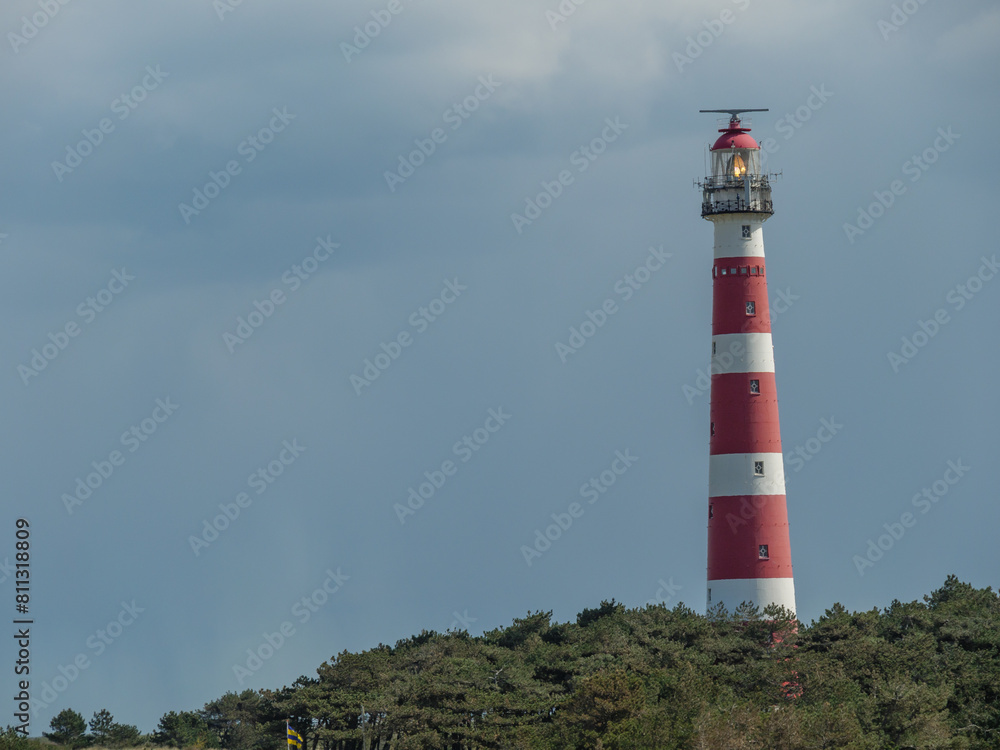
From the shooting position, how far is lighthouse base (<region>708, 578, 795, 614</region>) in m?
66.3

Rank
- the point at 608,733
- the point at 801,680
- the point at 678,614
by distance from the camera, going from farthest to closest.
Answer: the point at 678,614 → the point at 801,680 → the point at 608,733

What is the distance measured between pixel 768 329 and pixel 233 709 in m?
32.1

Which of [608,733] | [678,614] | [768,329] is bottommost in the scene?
[608,733]

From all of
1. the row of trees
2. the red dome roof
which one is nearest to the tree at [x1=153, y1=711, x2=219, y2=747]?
the row of trees

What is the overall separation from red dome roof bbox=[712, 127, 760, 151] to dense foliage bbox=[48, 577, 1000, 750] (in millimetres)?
18500

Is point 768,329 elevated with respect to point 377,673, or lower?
elevated

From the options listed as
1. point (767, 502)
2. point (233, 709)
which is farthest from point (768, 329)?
point (233, 709)

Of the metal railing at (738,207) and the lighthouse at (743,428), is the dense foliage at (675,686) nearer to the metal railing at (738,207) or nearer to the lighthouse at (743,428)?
the lighthouse at (743,428)

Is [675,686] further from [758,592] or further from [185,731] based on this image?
[185,731]

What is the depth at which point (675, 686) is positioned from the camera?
5684cm

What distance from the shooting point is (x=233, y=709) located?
81.8 m

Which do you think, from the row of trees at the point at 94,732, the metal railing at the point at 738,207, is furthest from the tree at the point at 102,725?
the metal railing at the point at 738,207

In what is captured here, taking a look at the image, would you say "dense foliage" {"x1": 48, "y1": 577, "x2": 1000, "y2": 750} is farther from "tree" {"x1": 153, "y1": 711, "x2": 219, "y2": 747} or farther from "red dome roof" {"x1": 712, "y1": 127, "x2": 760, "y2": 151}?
"red dome roof" {"x1": 712, "y1": 127, "x2": 760, "y2": 151}

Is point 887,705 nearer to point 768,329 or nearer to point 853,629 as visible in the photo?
point 853,629
